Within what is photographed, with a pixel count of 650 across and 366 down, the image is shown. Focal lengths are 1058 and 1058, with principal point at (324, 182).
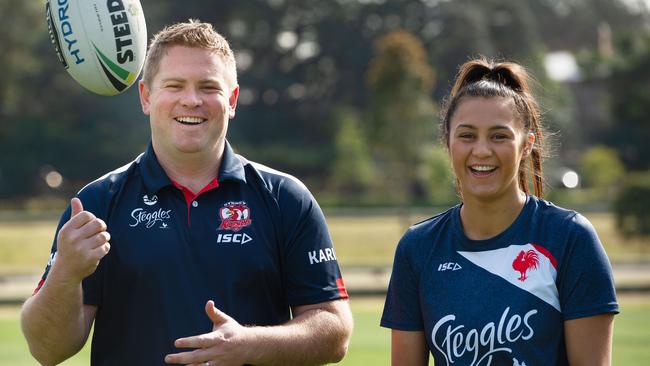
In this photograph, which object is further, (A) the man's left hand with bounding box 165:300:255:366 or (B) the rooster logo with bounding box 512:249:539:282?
(B) the rooster logo with bounding box 512:249:539:282

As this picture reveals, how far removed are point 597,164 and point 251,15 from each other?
21873mm

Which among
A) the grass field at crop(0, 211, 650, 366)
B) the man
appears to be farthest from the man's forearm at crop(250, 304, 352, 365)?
the grass field at crop(0, 211, 650, 366)

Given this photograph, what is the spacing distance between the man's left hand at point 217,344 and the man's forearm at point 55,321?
394mm

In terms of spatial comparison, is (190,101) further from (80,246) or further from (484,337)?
(484,337)

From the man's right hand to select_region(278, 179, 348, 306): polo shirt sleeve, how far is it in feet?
2.43

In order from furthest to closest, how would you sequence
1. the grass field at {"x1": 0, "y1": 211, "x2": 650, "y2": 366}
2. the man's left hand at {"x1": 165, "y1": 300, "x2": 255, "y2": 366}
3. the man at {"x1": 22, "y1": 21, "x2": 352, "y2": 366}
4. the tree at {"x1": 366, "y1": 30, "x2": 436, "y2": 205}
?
1. the tree at {"x1": 366, "y1": 30, "x2": 436, "y2": 205}
2. the grass field at {"x1": 0, "y1": 211, "x2": 650, "y2": 366}
3. the man at {"x1": 22, "y1": 21, "x2": 352, "y2": 366}
4. the man's left hand at {"x1": 165, "y1": 300, "x2": 255, "y2": 366}

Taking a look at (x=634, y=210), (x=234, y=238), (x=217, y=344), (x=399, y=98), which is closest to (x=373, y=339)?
(x=234, y=238)

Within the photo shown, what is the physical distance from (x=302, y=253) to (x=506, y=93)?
100 cm

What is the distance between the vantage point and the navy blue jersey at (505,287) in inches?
145

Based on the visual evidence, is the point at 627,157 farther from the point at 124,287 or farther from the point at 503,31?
the point at 124,287

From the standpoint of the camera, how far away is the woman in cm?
369

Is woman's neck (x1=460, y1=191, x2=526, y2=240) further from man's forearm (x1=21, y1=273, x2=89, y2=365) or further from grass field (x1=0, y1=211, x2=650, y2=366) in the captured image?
grass field (x1=0, y1=211, x2=650, y2=366)

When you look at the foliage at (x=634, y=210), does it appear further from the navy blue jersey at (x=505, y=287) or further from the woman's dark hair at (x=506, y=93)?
the navy blue jersey at (x=505, y=287)

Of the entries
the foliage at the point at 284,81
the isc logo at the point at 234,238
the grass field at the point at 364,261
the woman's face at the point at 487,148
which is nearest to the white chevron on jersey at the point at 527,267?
the woman's face at the point at 487,148
